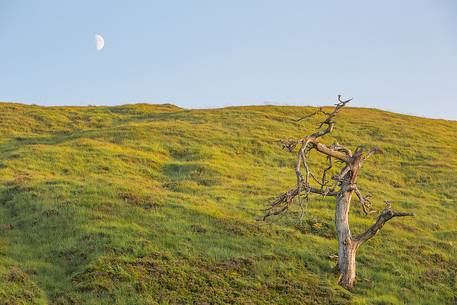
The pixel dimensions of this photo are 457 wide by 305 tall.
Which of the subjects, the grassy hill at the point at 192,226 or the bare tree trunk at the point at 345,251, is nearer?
the grassy hill at the point at 192,226

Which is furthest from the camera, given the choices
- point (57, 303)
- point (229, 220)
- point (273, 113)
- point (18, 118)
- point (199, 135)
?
point (273, 113)

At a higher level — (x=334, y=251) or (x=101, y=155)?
(x=101, y=155)

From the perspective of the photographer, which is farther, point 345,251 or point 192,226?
point 192,226

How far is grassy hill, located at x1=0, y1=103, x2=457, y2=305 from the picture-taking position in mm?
18359

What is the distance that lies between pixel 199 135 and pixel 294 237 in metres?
24.9

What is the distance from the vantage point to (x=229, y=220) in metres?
25.2

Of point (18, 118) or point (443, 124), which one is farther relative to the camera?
point (443, 124)

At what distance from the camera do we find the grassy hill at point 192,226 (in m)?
18.4

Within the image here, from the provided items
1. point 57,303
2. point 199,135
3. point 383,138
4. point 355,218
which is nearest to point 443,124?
point 383,138

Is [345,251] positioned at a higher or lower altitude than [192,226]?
higher

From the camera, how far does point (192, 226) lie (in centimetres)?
2397

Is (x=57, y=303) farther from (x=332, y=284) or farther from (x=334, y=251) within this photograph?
(x=334, y=251)

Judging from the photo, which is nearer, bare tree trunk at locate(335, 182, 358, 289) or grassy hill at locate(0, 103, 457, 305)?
grassy hill at locate(0, 103, 457, 305)


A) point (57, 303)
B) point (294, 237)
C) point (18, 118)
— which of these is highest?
point (18, 118)
